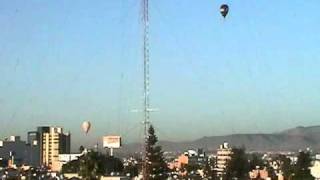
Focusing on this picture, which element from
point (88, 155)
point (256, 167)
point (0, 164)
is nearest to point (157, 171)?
point (88, 155)

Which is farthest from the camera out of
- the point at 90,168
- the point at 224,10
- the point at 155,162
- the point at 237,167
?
the point at 237,167

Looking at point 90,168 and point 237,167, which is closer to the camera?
point 90,168

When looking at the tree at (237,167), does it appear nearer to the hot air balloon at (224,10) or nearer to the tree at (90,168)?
the tree at (90,168)

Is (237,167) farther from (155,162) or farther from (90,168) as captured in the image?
(90,168)

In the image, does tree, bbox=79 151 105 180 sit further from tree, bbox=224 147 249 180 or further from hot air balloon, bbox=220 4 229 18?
tree, bbox=224 147 249 180

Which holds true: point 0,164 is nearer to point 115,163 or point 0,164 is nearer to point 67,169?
point 67,169

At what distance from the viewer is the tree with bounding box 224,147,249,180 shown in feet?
461

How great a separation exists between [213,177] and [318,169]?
85.7 metres

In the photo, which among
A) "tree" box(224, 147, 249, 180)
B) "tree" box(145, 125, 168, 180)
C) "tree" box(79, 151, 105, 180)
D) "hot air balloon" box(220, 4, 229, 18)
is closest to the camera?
"hot air balloon" box(220, 4, 229, 18)

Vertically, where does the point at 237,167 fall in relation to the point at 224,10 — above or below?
below

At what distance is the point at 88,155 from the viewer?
76.5 meters

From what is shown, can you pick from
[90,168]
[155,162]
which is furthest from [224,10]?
[155,162]

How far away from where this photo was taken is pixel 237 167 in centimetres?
14288

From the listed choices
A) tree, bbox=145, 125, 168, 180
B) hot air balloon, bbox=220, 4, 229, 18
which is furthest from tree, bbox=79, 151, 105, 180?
hot air balloon, bbox=220, 4, 229, 18
